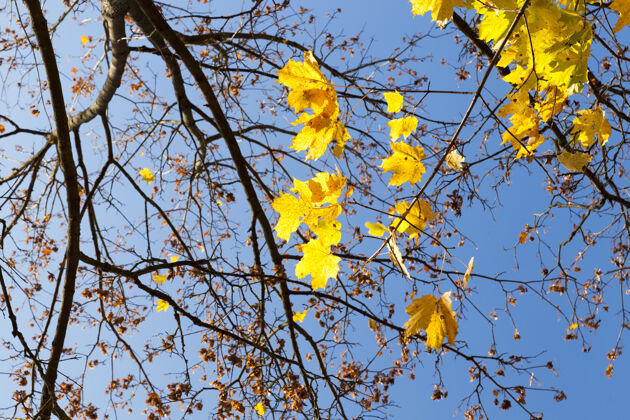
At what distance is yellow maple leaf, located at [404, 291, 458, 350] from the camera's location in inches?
42.0

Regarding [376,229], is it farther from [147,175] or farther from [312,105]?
[147,175]

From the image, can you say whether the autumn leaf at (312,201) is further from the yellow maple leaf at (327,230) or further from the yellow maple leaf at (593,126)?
the yellow maple leaf at (593,126)

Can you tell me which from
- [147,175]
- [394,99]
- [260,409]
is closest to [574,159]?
[394,99]

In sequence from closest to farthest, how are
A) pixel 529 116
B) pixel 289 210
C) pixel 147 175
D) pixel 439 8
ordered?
pixel 439 8, pixel 289 210, pixel 529 116, pixel 147 175

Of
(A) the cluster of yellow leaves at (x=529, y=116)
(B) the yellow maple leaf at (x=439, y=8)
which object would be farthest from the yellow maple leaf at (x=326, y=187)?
(A) the cluster of yellow leaves at (x=529, y=116)

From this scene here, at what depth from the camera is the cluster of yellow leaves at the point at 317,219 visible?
1.10 metres

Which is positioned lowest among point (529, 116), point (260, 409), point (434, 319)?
point (434, 319)

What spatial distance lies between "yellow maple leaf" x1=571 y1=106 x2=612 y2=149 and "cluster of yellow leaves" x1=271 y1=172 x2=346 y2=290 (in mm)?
870

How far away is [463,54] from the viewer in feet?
12.5

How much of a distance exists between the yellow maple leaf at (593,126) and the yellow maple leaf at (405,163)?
0.66 meters

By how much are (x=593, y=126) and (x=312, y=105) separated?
37.0 inches

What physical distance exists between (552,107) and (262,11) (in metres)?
2.33

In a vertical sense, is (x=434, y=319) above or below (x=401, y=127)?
below

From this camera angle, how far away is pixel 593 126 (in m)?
1.53
